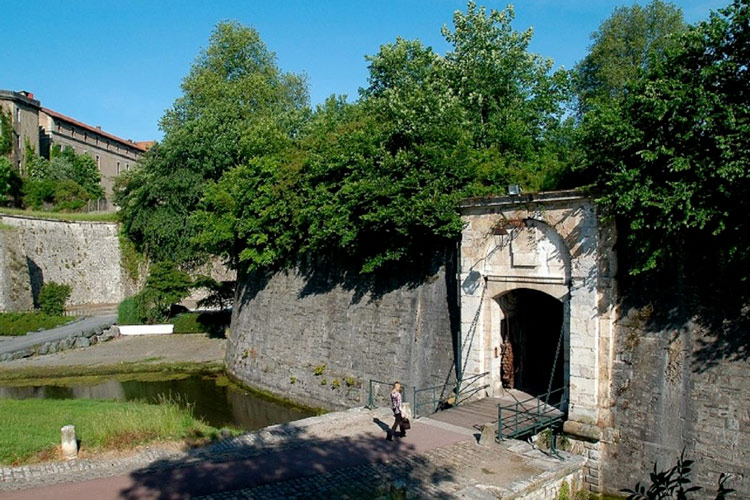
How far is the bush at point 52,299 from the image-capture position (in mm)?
35500

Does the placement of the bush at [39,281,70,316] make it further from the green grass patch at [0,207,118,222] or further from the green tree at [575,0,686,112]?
the green tree at [575,0,686,112]

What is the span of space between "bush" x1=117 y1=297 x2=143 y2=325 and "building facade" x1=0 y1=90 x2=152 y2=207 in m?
16.8

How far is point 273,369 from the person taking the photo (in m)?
21.0

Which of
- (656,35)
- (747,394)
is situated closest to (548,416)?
(747,394)

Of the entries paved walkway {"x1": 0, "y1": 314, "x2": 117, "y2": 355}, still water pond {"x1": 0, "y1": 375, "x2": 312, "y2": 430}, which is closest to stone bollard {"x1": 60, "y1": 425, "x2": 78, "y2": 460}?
still water pond {"x1": 0, "y1": 375, "x2": 312, "y2": 430}

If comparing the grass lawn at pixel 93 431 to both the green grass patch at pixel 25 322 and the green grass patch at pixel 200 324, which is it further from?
the green grass patch at pixel 25 322

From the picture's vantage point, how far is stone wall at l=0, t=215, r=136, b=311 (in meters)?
33.4

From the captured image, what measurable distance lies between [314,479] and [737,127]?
882cm

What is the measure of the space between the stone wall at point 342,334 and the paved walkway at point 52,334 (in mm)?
11178

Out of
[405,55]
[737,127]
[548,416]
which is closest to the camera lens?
[737,127]

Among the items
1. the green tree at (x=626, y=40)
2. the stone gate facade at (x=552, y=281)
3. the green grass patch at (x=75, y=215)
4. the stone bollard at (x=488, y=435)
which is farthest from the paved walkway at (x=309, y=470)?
the green grass patch at (x=75, y=215)

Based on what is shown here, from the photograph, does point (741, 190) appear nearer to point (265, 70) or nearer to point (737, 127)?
point (737, 127)

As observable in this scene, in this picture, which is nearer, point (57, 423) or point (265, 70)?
point (57, 423)

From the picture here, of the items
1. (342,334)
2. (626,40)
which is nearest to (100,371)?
(342,334)
